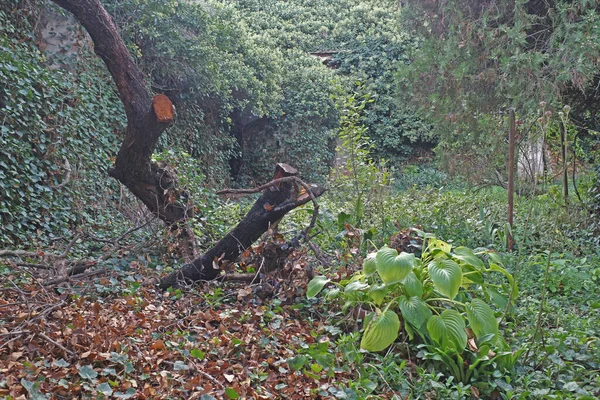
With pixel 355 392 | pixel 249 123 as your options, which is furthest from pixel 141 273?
pixel 249 123

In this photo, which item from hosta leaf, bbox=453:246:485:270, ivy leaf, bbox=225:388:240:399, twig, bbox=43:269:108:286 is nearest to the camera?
ivy leaf, bbox=225:388:240:399

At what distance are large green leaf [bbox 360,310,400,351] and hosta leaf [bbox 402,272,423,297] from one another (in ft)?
0.66

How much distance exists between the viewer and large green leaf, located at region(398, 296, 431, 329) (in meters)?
3.12

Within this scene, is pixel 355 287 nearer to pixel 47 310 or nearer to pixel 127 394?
pixel 127 394

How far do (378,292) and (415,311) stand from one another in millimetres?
258

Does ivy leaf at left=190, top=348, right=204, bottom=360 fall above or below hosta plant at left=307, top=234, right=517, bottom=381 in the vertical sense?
below

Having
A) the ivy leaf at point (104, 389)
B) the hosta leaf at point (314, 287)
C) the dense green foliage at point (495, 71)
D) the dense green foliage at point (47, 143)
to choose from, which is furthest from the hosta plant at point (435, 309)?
the dense green foliage at point (47, 143)

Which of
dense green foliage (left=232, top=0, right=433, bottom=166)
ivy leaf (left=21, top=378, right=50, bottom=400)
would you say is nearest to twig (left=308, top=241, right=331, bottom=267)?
ivy leaf (left=21, top=378, right=50, bottom=400)

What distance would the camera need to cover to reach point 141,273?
4.45 metres

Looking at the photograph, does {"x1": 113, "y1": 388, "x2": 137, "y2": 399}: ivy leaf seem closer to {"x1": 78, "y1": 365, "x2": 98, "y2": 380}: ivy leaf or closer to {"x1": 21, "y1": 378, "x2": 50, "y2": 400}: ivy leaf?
{"x1": 78, "y1": 365, "x2": 98, "y2": 380}: ivy leaf

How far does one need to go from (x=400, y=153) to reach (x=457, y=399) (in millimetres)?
13131

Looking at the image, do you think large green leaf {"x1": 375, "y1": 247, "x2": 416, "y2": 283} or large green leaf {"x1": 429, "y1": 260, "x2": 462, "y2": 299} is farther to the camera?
large green leaf {"x1": 375, "y1": 247, "x2": 416, "y2": 283}

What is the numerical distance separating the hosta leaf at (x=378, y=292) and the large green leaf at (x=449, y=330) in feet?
1.10

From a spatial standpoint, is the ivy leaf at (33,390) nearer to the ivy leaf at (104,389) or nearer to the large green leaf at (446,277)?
the ivy leaf at (104,389)
